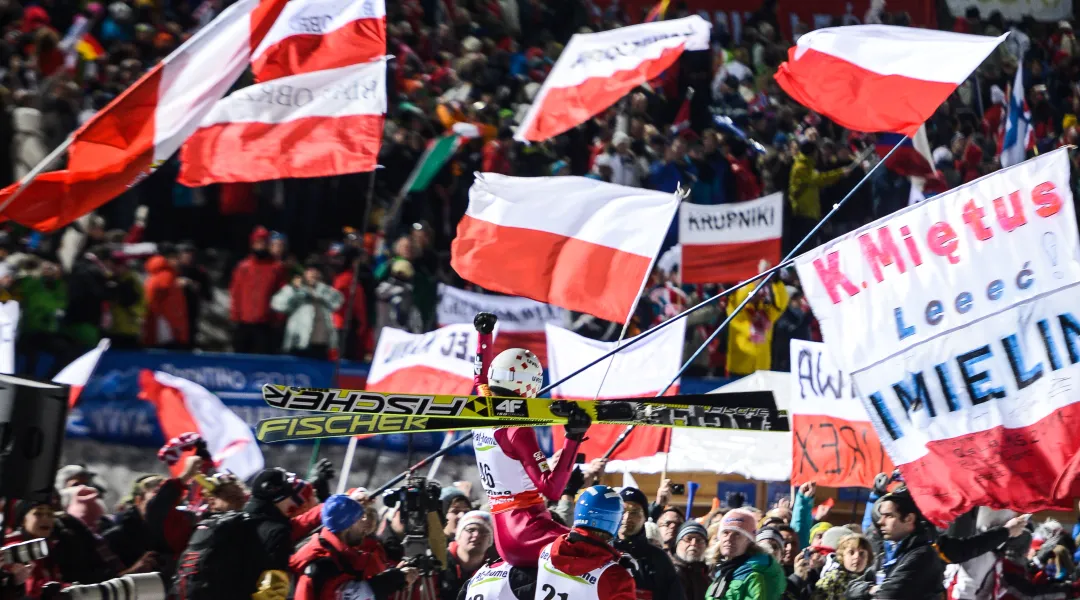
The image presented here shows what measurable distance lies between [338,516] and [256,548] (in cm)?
49

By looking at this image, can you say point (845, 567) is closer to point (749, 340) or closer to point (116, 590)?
point (116, 590)

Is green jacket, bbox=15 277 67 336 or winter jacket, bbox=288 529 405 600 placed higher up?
green jacket, bbox=15 277 67 336

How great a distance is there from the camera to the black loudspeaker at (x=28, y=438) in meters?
6.76

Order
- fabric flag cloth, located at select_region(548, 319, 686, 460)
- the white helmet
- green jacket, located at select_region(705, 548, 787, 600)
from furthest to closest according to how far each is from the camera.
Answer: fabric flag cloth, located at select_region(548, 319, 686, 460)
the white helmet
green jacket, located at select_region(705, 548, 787, 600)

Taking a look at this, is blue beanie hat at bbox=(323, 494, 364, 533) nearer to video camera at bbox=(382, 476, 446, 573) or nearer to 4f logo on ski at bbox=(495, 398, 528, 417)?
video camera at bbox=(382, 476, 446, 573)

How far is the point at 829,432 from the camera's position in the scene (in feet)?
40.8

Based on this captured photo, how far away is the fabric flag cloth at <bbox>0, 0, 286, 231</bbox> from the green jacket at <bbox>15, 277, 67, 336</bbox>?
4360 mm

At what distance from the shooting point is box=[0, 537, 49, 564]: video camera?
7.39 m

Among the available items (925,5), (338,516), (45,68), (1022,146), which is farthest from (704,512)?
(925,5)

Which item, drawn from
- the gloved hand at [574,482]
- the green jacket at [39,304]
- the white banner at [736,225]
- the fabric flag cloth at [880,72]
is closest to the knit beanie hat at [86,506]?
the gloved hand at [574,482]

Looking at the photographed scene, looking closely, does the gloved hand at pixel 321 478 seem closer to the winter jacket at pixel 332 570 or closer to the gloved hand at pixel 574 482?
the gloved hand at pixel 574 482

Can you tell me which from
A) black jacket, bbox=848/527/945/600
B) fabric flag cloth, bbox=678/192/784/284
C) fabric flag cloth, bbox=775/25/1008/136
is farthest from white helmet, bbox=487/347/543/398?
fabric flag cloth, bbox=678/192/784/284

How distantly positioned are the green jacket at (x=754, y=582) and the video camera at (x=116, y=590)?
10.0ft

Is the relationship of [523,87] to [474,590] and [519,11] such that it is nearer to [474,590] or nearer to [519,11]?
[519,11]
